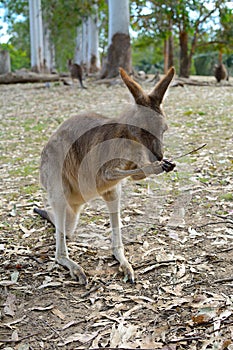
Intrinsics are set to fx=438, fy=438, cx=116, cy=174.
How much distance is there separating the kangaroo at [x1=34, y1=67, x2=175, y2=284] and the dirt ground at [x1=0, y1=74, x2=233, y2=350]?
0.15m

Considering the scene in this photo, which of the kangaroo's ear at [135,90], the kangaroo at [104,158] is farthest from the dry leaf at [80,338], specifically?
the kangaroo's ear at [135,90]

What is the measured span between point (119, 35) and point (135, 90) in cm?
897

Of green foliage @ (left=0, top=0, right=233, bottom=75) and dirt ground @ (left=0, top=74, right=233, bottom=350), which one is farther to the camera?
green foliage @ (left=0, top=0, right=233, bottom=75)

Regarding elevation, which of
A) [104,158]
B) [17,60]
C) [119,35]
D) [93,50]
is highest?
[17,60]

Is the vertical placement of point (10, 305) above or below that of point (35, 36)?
below

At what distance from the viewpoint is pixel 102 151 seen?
2400 mm

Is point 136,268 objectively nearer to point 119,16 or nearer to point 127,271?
point 127,271

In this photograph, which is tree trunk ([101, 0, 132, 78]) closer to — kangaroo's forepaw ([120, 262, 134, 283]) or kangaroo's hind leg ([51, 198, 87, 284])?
kangaroo's hind leg ([51, 198, 87, 284])

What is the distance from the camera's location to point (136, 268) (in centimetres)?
261

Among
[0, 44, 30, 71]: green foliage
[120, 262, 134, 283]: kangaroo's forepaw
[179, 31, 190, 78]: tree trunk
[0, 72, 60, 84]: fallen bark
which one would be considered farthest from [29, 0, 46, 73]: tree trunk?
[0, 44, 30, 71]: green foliage

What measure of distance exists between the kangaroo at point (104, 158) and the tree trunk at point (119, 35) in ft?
27.7

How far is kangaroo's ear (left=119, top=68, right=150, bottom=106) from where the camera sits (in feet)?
7.23

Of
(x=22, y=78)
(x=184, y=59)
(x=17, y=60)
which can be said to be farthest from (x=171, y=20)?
(x=17, y=60)

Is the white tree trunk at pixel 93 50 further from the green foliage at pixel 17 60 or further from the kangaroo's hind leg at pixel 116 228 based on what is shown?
the green foliage at pixel 17 60
